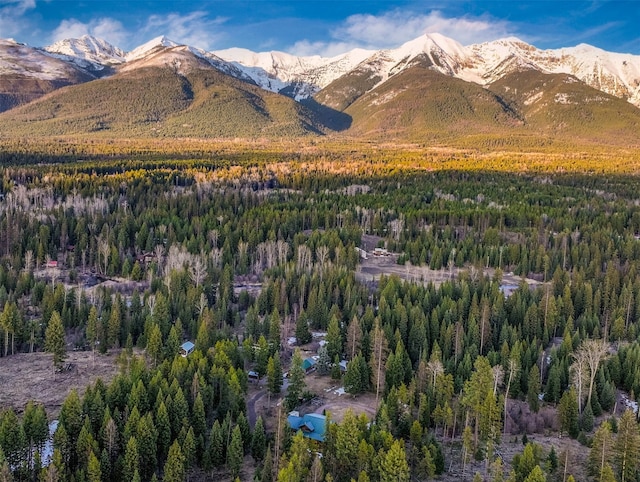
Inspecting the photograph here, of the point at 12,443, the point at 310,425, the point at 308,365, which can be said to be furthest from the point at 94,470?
the point at 308,365

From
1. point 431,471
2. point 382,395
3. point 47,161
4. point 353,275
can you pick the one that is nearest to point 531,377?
point 382,395

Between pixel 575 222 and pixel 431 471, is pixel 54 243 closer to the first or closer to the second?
pixel 431 471

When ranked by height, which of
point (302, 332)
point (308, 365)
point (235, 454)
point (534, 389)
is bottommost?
point (308, 365)

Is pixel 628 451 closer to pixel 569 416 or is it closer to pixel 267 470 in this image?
pixel 569 416

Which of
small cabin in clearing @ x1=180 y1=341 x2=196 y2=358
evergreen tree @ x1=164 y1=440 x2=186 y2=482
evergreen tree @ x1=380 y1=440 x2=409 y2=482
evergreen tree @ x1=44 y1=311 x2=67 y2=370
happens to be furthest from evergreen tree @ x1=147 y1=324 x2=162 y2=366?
evergreen tree @ x1=380 y1=440 x2=409 y2=482

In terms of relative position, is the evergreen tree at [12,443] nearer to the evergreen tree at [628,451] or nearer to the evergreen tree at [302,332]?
the evergreen tree at [302,332]

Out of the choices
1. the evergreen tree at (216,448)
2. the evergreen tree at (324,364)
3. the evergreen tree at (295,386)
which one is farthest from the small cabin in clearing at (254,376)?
the evergreen tree at (216,448)

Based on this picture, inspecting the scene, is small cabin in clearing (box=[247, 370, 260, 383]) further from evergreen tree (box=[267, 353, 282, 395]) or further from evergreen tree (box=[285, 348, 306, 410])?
evergreen tree (box=[285, 348, 306, 410])

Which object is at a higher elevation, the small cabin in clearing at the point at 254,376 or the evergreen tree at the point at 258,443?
the evergreen tree at the point at 258,443
